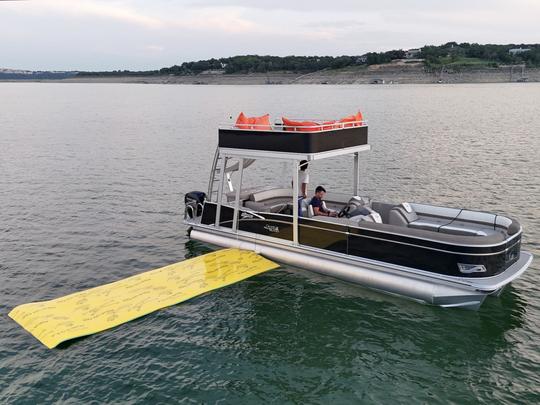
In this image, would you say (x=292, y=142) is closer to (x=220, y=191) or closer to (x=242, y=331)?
(x=220, y=191)

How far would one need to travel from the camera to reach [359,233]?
12.0 metres

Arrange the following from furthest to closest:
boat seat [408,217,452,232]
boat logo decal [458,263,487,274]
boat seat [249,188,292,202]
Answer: boat seat [249,188,292,202]
boat seat [408,217,452,232]
boat logo decal [458,263,487,274]

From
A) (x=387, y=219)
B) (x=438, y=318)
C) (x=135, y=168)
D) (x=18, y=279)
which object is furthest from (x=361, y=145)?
(x=135, y=168)

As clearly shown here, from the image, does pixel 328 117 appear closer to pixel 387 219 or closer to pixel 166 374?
pixel 387 219

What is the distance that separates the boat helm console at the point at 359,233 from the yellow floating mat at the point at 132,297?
98cm

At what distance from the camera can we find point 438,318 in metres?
10.8

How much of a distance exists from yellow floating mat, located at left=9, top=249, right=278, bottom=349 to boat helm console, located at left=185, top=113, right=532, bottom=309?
3.21ft

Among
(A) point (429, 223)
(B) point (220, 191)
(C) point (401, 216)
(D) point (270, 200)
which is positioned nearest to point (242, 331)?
(C) point (401, 216)

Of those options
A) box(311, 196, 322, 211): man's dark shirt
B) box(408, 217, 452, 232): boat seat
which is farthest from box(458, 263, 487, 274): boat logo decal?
box(311, 196, 322, 211): man's dark shirt

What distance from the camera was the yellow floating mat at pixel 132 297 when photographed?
10602 millimetres

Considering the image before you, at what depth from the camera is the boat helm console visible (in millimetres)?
10695

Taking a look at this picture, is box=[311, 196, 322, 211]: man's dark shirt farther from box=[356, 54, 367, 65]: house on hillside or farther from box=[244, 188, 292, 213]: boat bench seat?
box=[356, 54, 367, 65]: house on hillside

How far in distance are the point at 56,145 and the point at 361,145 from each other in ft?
107

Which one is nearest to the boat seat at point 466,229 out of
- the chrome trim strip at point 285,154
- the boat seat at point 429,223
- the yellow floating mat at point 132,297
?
the boat seat at point 429,223
